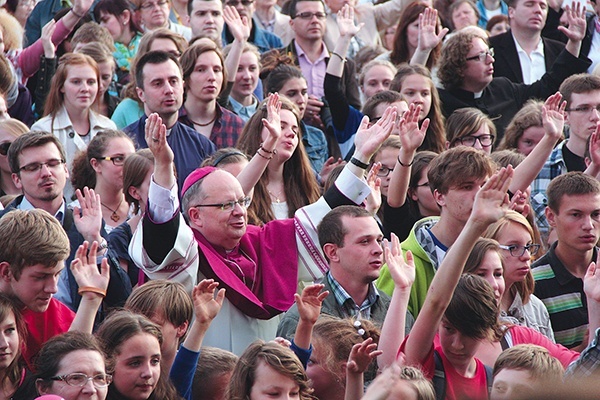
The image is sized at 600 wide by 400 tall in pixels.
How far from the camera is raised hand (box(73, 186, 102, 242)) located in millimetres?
5902

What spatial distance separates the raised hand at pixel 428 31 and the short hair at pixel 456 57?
0.76ft

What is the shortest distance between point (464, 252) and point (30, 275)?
1.88 m

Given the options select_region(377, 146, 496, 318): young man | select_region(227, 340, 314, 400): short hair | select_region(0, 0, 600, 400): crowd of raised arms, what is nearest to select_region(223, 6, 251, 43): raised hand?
select_region(0, 0, 600, 400): crowd of raised arms

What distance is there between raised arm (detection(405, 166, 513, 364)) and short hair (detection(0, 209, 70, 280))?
1597mm

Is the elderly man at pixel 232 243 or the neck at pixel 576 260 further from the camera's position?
the neck at pixel 576 260

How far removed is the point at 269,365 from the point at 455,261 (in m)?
0.88

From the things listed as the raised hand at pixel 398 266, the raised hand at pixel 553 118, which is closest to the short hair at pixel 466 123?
the raised hand at pixel 553 118

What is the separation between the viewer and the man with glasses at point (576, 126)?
8180 millimetres

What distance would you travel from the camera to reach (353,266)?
5.68m

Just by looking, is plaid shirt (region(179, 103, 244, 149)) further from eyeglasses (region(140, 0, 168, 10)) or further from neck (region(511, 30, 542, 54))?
neck (region(511, 30, 542, 54))

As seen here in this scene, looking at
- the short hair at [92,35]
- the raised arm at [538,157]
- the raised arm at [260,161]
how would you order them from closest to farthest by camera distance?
1. the raised arm at [260,161]
2. the raised arm at [538,157]
3. the short hair at [92,35]

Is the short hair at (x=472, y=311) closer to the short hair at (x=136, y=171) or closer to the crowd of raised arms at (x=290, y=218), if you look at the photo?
the crowd of raised arms at (x=290, y=218)

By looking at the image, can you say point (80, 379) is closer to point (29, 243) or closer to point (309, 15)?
point (29, 243)

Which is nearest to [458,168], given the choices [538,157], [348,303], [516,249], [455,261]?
[516,249]
